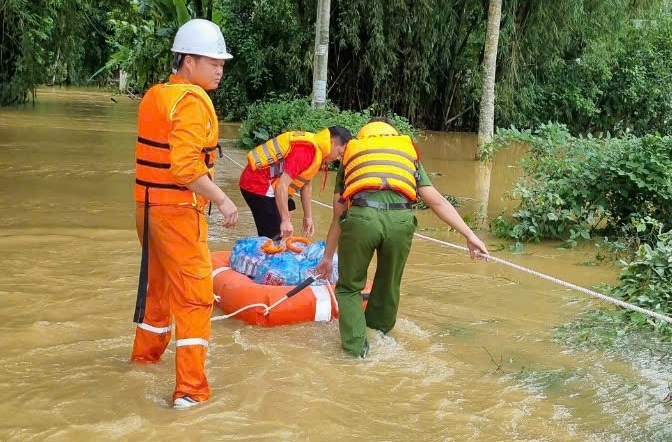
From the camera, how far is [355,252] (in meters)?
4.62

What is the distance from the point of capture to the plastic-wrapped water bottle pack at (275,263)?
18.9 feet

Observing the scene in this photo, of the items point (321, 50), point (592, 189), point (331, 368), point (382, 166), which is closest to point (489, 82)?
point (321, 50)

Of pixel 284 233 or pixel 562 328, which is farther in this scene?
pixel 284 233

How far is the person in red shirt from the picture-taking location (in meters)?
5.87

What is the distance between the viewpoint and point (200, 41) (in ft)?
12.7

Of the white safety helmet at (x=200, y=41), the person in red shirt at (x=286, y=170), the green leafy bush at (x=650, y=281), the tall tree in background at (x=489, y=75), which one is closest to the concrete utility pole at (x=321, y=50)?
the tall tree in background at (x=489, y=75)

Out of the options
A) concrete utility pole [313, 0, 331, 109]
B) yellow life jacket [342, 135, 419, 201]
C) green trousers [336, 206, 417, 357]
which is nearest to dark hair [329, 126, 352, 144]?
yellow life jacket [342, 135, 419, 201]

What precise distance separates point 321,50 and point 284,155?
9.60 meters

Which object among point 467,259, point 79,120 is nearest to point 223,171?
point 467,259

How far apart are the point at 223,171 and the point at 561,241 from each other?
608 centimetres

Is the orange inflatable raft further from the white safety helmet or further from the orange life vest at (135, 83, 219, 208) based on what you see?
the white safety helmet

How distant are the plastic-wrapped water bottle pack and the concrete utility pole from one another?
9.64 m

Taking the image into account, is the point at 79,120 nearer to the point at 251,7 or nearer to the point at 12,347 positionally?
the point at 251,7

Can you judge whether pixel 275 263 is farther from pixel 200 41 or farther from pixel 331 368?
pixel 200 41
